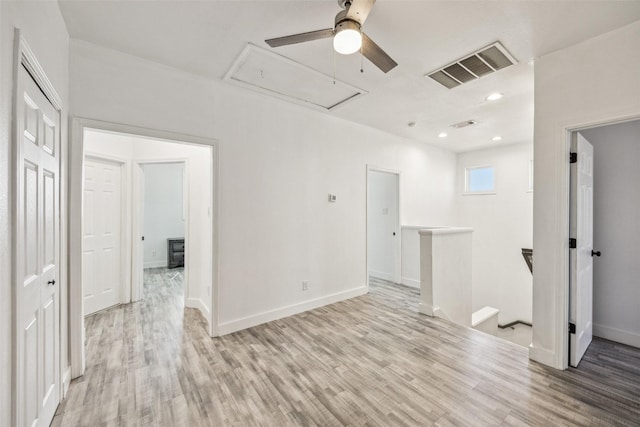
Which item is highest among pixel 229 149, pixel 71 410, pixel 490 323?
pixel 229 149

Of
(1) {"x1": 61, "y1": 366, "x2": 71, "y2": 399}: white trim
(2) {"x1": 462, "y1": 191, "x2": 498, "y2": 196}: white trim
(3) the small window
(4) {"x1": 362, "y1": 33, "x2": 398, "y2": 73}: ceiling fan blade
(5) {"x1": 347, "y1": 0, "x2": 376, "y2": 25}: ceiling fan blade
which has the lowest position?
(1) {"x1": 61, "y1": 366, "x2": 71, "y2": 399}: white trim

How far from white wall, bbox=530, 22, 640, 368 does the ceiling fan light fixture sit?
1991 mm

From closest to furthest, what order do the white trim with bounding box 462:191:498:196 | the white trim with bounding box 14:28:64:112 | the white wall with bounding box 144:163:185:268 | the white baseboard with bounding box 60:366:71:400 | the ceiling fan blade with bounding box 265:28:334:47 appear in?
the white trim with bounding box 14:28:64:112 < the ceiling fan blade with bounding box 265:28:334:47 < the white baseboard with bounding box 60:366:71:400 < the white trim with bounding box 462:191:498:196 < the white wall with bounding box 144:163:185:268

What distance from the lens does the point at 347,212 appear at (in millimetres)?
4273

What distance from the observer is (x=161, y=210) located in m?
7.12

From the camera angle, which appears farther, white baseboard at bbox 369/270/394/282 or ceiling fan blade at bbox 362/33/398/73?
white baseboard at bbox 369/270/394/282

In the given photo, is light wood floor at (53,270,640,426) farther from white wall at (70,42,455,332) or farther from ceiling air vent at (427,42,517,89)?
ceiling air vent at (427,42,517,89)

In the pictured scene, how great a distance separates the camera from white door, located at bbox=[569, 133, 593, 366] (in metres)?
2.42

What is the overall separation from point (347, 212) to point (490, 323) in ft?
9.77

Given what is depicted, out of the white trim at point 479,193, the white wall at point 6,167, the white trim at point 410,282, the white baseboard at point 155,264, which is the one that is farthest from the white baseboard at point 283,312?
the white baseboard at point 155,264

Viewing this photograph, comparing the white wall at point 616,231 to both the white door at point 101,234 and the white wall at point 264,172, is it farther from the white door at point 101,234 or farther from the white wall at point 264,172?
the white door at point 101,234

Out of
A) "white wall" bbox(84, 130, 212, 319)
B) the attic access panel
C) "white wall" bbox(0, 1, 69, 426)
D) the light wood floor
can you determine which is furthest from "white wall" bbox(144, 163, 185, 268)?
"white wall" bbox(0, 1, 69, 426)

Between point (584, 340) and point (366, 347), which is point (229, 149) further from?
point (584, 340)

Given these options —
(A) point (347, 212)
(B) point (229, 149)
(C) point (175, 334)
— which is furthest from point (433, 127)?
(C) point (175, 334)
